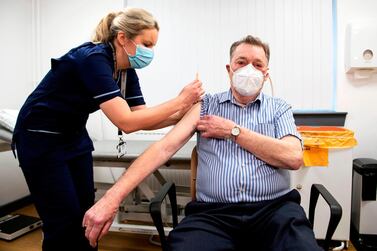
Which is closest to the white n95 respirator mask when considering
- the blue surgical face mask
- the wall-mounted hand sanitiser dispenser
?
the blue surgical face mask

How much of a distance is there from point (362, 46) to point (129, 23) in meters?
1.93

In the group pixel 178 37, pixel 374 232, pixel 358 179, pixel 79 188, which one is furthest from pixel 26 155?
pixel 374 232

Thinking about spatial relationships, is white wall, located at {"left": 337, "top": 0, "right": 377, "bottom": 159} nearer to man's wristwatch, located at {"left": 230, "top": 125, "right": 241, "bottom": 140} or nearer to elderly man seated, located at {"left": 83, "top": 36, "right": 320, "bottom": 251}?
elderly man seated, located at {"left": 83, "top": 36, "right": 320, "bottom": 251}

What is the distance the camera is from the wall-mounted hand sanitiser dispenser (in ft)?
7.65

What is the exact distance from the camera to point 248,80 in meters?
1.40

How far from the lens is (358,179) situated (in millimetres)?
2191

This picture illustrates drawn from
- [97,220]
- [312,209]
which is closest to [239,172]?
[312,209]

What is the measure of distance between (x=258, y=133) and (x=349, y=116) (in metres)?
1.54

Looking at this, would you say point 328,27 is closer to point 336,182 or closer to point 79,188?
point 336,182

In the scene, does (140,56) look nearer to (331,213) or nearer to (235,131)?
(235,131)

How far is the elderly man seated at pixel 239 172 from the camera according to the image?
111cm

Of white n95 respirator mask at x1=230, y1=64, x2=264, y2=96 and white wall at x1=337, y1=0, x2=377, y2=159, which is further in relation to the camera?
white wall at x1=337, y1=0, x2=377, y2=159

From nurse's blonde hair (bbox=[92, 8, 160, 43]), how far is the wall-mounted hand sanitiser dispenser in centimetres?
176

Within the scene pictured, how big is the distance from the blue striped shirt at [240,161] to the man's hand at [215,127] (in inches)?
1.6
